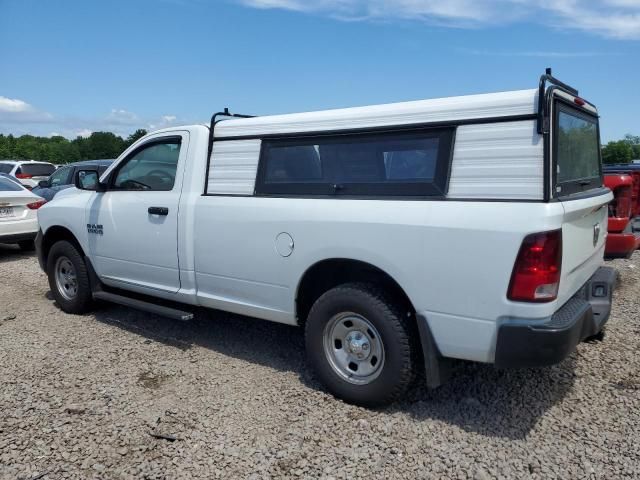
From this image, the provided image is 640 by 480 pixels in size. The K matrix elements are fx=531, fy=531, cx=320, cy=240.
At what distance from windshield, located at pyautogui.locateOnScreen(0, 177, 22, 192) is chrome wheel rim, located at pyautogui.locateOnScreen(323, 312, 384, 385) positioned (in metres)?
8.26

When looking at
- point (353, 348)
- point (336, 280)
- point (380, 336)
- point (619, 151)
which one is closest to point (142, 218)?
point (336, 280)

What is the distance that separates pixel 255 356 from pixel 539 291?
2481mm

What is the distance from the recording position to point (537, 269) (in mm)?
2834

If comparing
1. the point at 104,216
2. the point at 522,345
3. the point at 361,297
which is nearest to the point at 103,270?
the point at 104,216

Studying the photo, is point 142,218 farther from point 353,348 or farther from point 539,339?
point 539,339

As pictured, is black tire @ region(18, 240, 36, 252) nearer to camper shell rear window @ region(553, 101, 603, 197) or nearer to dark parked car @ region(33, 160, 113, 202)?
dark parked car @ region(33, 160, 113, 202)

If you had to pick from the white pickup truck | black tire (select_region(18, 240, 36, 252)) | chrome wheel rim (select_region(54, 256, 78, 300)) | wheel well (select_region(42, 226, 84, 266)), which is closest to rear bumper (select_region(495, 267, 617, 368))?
the white pickup truck

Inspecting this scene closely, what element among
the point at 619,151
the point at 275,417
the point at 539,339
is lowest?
the point at 275,417

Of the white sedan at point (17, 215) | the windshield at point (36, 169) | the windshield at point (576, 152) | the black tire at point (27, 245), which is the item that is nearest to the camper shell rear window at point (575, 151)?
the windshield at point (576, 152)

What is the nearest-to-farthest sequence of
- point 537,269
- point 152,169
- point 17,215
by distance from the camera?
point 537,269 < point 152,169 < point 17,215

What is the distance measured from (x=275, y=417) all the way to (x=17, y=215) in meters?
7.89

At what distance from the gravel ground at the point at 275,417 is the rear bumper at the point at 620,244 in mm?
834

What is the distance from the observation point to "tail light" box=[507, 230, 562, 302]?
9.21 feet

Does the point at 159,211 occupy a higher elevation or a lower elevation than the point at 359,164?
lower
